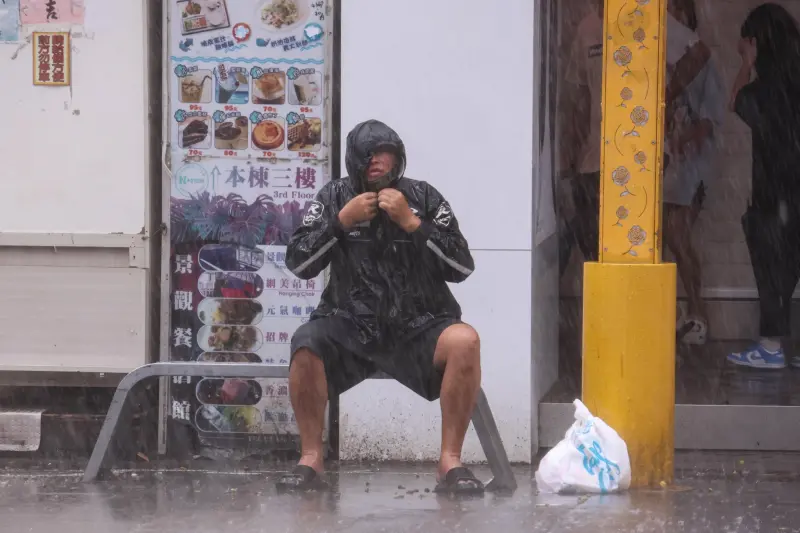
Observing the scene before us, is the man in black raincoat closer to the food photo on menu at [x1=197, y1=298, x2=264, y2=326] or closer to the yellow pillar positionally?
the yellow pillar

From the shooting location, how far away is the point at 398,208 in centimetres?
534

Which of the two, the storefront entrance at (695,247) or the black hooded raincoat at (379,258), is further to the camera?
the storefront entrance at (695,247)

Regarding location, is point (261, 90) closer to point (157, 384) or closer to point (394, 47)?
point (394, 47)

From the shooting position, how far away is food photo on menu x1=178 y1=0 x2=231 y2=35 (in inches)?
275

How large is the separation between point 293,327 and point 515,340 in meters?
1.22

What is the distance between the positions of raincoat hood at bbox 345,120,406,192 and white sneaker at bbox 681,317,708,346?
13.1 ft

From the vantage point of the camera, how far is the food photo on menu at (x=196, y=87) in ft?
23.0

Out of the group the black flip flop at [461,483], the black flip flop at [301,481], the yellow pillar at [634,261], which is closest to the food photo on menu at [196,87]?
the yellow pillar at [634,261]

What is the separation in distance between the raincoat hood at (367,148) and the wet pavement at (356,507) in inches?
54.4

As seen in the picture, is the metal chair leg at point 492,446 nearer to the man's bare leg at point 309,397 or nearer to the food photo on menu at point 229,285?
the man's bare leg at point 309,397

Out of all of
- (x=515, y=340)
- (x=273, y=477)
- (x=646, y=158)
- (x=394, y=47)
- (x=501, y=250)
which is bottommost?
(x=273, y=477)

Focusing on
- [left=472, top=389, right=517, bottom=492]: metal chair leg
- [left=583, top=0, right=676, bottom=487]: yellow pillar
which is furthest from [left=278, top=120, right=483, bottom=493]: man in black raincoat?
[left=583, top=0, right=676, bottom=487]: yellow pillar

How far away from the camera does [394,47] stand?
6.89 meters

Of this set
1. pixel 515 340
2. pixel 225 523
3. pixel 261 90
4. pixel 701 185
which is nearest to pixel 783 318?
pixel 701 185
